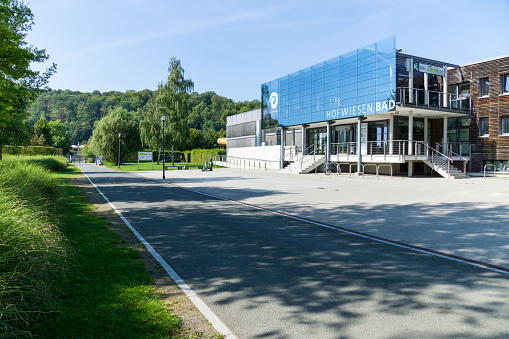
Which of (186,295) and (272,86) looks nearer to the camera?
(186,295)

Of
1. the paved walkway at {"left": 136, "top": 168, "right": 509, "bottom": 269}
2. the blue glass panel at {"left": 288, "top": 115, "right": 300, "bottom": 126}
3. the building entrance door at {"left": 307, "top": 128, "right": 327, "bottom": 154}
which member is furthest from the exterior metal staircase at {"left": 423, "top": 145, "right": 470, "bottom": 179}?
the blue glass panel at {"left": 288, "top": 115, "right": 300, "bottom": 126}

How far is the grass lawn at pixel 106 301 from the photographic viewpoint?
10.7 feet

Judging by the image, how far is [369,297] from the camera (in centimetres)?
416

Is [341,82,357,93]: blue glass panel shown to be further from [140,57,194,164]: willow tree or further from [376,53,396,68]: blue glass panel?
[140,57,194,164]: willow tree

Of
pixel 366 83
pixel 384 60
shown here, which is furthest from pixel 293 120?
pixel 384 60

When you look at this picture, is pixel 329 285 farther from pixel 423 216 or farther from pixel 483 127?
pixel 483 127

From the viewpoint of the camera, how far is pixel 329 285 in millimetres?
4555

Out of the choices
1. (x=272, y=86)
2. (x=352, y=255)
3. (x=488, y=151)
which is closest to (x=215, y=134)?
(x=272, y=86)

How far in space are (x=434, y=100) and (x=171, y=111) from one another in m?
32.9

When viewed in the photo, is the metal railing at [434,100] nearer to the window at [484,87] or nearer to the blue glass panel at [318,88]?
the window at [484,87]

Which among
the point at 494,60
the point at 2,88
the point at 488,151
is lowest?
the point at 488,151

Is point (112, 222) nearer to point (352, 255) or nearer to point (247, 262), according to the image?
point (247, 262)

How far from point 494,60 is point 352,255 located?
29.3 meters

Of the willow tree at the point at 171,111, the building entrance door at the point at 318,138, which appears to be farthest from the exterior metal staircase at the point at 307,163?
the willow tree at the point at 171,111
